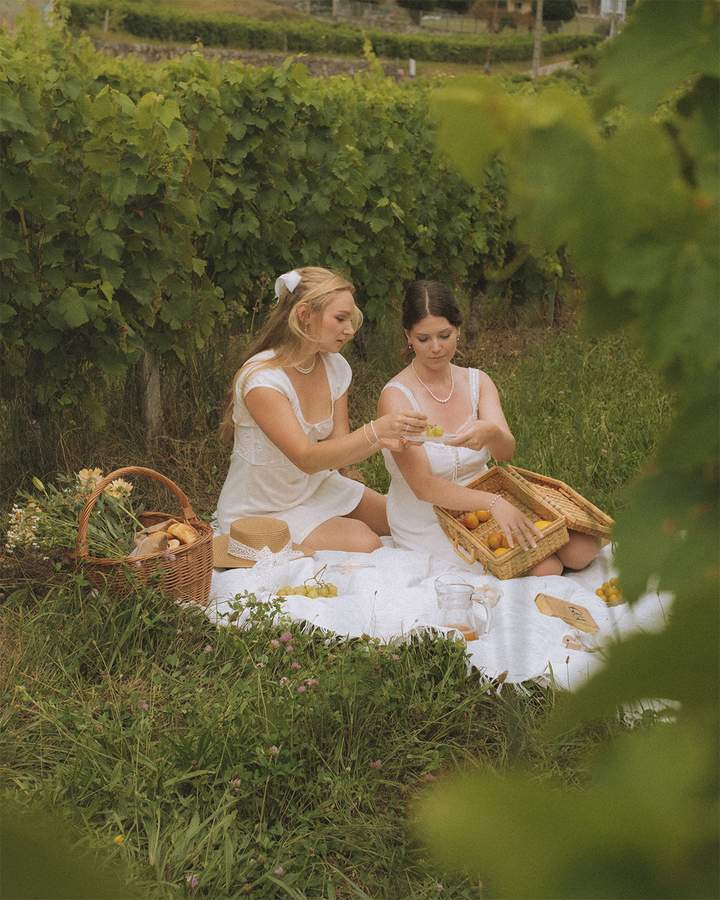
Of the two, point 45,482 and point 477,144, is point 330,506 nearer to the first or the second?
point 45,482

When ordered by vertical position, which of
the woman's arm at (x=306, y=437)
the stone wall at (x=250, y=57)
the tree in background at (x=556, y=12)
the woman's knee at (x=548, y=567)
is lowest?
the woman's knee at (x=548, y=567)

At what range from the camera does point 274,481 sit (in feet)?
12.9

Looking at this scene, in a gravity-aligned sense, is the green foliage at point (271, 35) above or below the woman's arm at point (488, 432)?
above

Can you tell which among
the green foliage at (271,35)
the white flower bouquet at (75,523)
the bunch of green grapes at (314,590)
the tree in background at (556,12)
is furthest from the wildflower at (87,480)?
the tree in background at (556,12)

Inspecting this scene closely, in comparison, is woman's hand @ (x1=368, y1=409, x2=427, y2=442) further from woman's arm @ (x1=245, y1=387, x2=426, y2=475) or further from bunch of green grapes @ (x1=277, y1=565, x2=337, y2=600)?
bunch of green grapes @ (x1=277, y1=565, x2=337, y2=600)

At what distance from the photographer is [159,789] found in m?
2.19

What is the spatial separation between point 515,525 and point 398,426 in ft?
2.10

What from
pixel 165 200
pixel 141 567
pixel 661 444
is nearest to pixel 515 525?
pixel 141 567

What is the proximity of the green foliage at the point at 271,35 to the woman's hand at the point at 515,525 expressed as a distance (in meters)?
36.8

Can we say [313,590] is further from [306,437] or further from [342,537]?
[306,437]

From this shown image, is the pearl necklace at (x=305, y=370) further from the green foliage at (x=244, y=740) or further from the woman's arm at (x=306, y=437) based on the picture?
the green foliage at (x=244, y=740)

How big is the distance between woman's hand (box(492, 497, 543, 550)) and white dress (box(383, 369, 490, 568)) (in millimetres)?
374

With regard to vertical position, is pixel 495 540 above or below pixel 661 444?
below

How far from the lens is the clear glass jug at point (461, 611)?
9.99 ft
